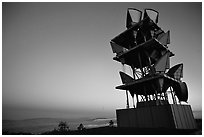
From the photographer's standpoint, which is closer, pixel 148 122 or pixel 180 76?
pixel 148 122

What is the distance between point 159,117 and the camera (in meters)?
11.6

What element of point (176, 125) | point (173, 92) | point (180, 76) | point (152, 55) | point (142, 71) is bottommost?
point (176, 125)

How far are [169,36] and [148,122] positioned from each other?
10.9 m

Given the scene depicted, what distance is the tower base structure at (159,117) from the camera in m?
11.2

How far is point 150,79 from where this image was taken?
44.0 feet

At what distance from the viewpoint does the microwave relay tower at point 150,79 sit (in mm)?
11812

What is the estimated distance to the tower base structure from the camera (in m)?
11.2

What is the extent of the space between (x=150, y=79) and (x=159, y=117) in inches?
141

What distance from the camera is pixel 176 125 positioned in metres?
11.0

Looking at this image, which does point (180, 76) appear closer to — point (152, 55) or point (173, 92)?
point (173, 92)

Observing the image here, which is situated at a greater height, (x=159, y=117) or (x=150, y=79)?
(x=150, y=79)

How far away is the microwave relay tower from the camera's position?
38.8ft

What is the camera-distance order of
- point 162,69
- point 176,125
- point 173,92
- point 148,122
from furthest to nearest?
point 173,92 < point 162,69 < point 148,122 < point 176,125

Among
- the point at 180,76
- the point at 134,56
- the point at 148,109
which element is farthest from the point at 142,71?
the point at 148,109
